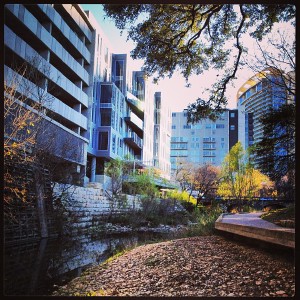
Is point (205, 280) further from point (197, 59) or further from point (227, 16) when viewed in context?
point (227, 16)

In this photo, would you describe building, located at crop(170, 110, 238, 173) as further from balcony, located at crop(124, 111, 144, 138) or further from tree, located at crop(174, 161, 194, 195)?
balcony, located at crop(124, 111, 144, 138)

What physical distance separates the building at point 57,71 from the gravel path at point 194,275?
1360 mm

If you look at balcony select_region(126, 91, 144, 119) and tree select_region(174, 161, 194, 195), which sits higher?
balcony select_region(126, 91, 144, 119)

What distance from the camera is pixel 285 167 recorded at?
3506 millimetres

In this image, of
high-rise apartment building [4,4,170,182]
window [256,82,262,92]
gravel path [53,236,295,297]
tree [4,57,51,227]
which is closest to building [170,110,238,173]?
high-rise apartment building [4,4,170,182]

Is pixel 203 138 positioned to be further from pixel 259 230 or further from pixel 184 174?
pixel 259 230

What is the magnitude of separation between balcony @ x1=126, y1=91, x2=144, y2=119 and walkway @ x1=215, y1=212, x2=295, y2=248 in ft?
5.44

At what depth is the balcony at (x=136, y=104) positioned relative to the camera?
4166 mm

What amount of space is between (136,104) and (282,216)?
2.07 meters

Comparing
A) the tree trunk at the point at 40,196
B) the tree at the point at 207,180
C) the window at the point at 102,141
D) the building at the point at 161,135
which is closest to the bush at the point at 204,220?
the tree at the point at 207,180

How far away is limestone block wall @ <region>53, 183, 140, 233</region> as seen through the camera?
4.25 meters

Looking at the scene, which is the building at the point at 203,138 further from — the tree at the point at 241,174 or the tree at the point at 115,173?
the tree at the point at 115,173

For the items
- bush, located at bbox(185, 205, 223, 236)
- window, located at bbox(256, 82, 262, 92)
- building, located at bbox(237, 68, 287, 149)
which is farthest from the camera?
bush, located at bbox(185, 205, 223, 236)

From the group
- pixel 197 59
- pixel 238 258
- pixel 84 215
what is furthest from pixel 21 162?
pixel 238 258
